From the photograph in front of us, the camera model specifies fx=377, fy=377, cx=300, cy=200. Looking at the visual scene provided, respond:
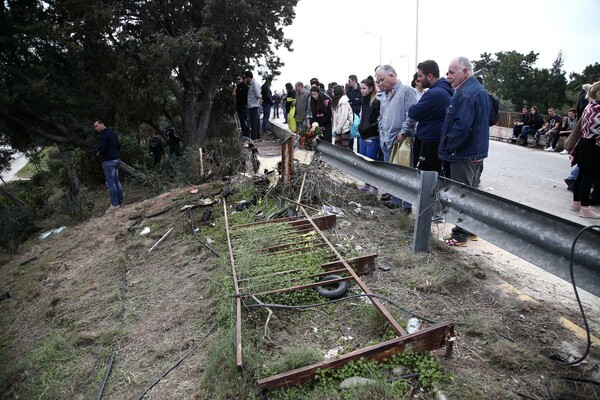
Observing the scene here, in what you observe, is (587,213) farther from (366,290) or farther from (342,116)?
(342,116)

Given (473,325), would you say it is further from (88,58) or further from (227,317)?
(88,58)

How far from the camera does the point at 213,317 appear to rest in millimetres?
3414

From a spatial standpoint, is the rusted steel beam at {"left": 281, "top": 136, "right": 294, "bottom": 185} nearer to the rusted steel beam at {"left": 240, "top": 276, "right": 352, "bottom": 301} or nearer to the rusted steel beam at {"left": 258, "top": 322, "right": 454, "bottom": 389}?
the rusted steel beam at {"left": 240, "top": 276, "right": 352, "bottom": 301}

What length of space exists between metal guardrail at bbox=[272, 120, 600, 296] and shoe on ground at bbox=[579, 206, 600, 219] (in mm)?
3245

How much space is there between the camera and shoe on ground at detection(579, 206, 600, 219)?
5.45 meters

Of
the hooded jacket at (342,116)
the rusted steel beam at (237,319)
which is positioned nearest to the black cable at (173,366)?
the rusted steel beam at (237,319)

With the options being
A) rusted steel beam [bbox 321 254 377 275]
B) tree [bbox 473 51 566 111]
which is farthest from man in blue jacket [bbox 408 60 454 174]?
tree [bbox 473 51 566 111]

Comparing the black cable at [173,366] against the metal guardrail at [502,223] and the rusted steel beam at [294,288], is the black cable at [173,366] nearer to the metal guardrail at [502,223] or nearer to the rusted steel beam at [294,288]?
the rusted steel beam at [294,288]

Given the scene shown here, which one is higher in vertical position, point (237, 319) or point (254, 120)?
point (254, 120)

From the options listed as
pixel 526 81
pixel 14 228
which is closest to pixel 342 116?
pixel 14 228

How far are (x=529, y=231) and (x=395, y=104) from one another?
127 inches

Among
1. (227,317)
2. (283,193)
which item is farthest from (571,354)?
(283,193)

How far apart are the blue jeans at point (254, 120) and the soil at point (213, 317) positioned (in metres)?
6.45

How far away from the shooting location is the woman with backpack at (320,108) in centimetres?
877
